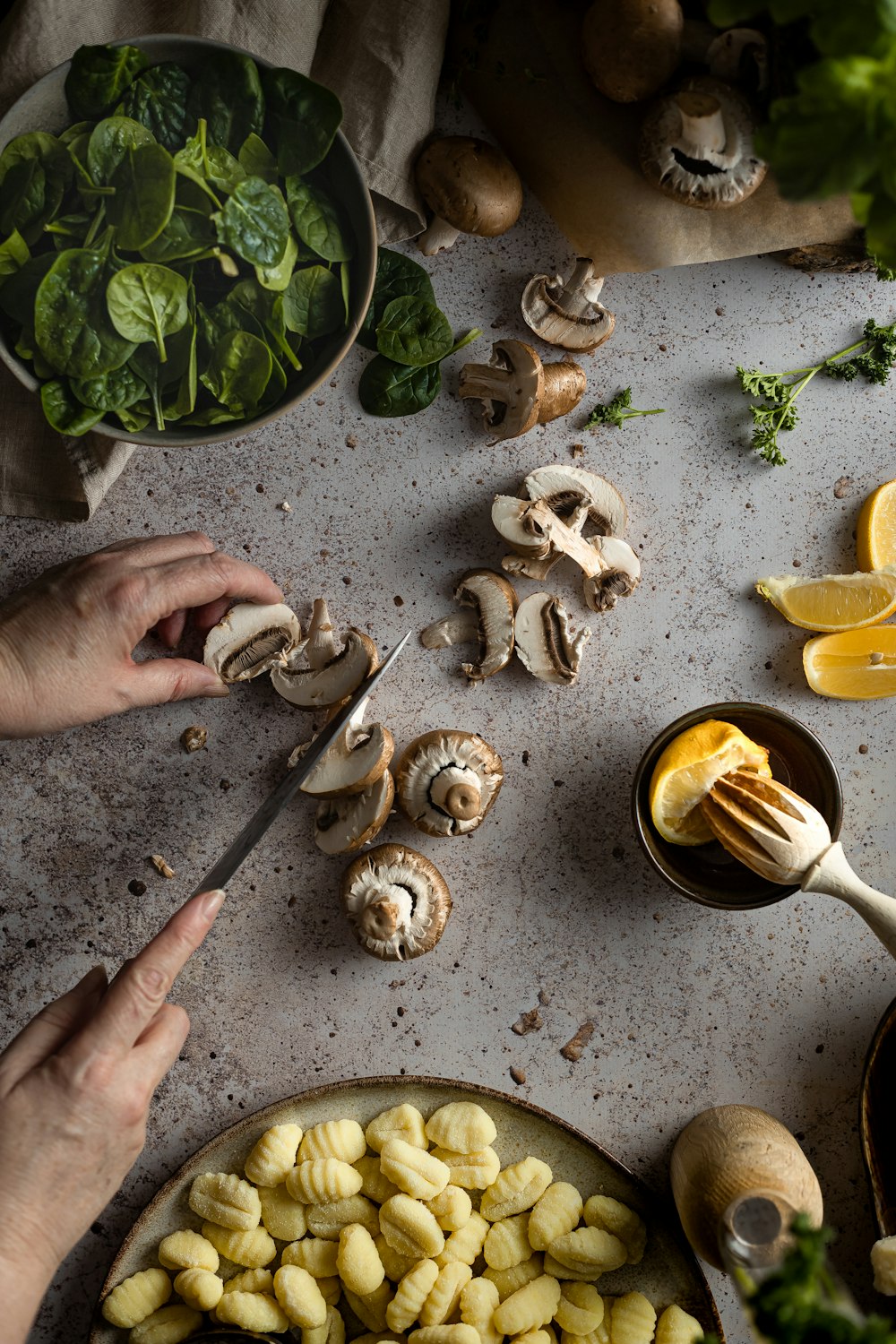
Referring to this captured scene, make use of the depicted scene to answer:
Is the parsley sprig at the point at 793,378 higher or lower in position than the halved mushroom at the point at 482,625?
higher

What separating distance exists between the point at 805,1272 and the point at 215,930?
123cm

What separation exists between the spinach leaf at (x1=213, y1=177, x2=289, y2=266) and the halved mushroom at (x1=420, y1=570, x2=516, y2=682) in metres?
0.67

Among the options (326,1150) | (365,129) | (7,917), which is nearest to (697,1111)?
(326,1150)

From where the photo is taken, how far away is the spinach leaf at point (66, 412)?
160 cm

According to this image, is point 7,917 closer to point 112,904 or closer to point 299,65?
point 112,904

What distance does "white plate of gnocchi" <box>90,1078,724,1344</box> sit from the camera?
1.82m

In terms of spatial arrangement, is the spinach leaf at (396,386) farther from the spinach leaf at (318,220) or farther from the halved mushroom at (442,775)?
the halved mushroom at (442,775)

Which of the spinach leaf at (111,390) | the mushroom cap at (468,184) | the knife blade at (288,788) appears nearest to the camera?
the spinach leaf at (111,390)

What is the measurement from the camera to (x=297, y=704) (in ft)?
6.28

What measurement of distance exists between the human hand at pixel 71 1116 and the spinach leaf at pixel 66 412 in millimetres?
742

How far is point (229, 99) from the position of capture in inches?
62.1

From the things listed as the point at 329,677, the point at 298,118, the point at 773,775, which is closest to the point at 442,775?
the point at 329,677

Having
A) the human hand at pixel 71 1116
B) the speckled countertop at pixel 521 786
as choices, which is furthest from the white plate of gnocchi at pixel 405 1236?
the human hand at pixel 71 1116

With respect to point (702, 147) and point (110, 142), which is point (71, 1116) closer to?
point (110, 142)
